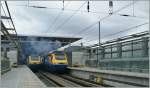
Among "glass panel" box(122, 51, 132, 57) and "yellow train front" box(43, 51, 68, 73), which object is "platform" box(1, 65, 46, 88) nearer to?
"glass panel" box(122, 51, 132, 57)

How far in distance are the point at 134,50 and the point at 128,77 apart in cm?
628

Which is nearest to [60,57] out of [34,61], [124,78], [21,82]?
[34,61]

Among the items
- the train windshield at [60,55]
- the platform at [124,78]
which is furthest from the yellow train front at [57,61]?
the platform at [124,78]

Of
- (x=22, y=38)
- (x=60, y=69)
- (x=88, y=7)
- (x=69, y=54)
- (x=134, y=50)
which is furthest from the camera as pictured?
(x=22, y=38)

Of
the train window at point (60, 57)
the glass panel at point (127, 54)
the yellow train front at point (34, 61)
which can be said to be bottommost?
the yellow train front at point (34, 61)

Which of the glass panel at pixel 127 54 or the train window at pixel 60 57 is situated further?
the train window at pixel 60 57

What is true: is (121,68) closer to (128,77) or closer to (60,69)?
(128,77)

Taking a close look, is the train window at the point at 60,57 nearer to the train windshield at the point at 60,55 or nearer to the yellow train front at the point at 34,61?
the train windshield at the point at 60,55

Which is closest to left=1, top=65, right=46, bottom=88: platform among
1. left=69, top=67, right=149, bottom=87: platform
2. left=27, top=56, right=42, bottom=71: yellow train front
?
left=69, top=67, right=149, bottom=87: platform

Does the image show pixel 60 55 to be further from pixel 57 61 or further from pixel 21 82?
pixel 21 82

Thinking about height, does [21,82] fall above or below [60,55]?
below

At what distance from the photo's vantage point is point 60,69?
134 feet

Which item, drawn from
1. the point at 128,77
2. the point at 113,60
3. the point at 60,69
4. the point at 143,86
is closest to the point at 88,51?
the point at 60,69

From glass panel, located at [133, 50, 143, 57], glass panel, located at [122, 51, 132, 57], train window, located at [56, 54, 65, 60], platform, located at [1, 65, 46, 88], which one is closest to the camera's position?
platform, located at [1, 65, 46, 88]
